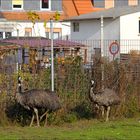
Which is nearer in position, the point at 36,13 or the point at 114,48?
the point at 114,48

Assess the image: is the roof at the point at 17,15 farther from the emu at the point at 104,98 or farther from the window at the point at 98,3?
the emu at the point at 104,98

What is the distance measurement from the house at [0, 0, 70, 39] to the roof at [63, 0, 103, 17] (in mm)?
2529

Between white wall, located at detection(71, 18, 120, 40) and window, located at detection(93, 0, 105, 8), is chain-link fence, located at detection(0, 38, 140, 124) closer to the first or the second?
white wall, located at detection(71, 18, 120, 40)

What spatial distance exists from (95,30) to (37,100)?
103ft

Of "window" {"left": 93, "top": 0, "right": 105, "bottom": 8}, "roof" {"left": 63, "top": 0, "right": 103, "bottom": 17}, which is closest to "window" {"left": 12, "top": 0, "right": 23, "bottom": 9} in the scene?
"roof" {"left": 63, "top": 0, "right": 103, "bottom": 17}

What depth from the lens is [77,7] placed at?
66.9 m

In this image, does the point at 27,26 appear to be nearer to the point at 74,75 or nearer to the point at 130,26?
the point at 130,26

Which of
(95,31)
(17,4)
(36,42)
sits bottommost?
(36,42)

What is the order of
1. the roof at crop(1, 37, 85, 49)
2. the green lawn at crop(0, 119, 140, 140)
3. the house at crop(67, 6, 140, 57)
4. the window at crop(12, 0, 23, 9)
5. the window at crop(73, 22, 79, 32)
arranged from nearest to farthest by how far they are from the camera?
the green lawn at crop(0, 119, 140, 140), the roof at crop(1, 37, 85, 49), the house at crop(67, 6, 140, 57), the window at crop(73, 22, 79, 32), the window at crop(12, 0, 23, 9)

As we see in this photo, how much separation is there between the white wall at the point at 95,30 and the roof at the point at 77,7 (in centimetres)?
1337

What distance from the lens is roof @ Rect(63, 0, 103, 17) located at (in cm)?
6506

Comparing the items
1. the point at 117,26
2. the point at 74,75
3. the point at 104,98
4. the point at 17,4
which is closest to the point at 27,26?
the point at 17,4

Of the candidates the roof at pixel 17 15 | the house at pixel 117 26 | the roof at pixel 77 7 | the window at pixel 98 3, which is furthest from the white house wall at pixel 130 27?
the window at pixel 98 3

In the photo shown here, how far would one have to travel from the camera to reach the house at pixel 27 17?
54.0 metres
